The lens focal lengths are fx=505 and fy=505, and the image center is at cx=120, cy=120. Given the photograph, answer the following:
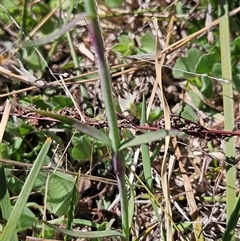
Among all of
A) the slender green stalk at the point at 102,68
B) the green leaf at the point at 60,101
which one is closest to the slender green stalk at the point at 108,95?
the slender green stalk at the point at 102,68

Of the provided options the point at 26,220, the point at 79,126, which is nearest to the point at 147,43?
the point at 26,220

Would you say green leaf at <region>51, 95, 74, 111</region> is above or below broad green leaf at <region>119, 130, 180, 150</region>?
above

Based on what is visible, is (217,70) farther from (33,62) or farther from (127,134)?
(33,62)

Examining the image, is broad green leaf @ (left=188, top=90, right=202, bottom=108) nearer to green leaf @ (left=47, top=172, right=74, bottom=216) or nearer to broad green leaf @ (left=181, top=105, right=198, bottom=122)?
broad green leaf @ (left=181, top=105, right=198, bottom=122)

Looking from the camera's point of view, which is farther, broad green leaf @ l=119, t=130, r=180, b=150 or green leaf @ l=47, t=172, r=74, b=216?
green leaf @ l=47, t=172, r=74, b=216

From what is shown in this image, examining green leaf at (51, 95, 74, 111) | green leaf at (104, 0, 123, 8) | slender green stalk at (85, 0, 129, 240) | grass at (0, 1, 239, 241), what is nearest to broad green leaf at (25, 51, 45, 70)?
grass at (0, 1, 239, 241)

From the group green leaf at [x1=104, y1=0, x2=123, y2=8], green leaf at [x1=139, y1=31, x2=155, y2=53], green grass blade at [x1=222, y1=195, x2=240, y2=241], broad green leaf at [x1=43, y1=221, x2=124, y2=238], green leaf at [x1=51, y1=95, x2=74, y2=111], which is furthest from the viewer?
green leaf at [x1=104, y1=0, x2=123, y2=8]
